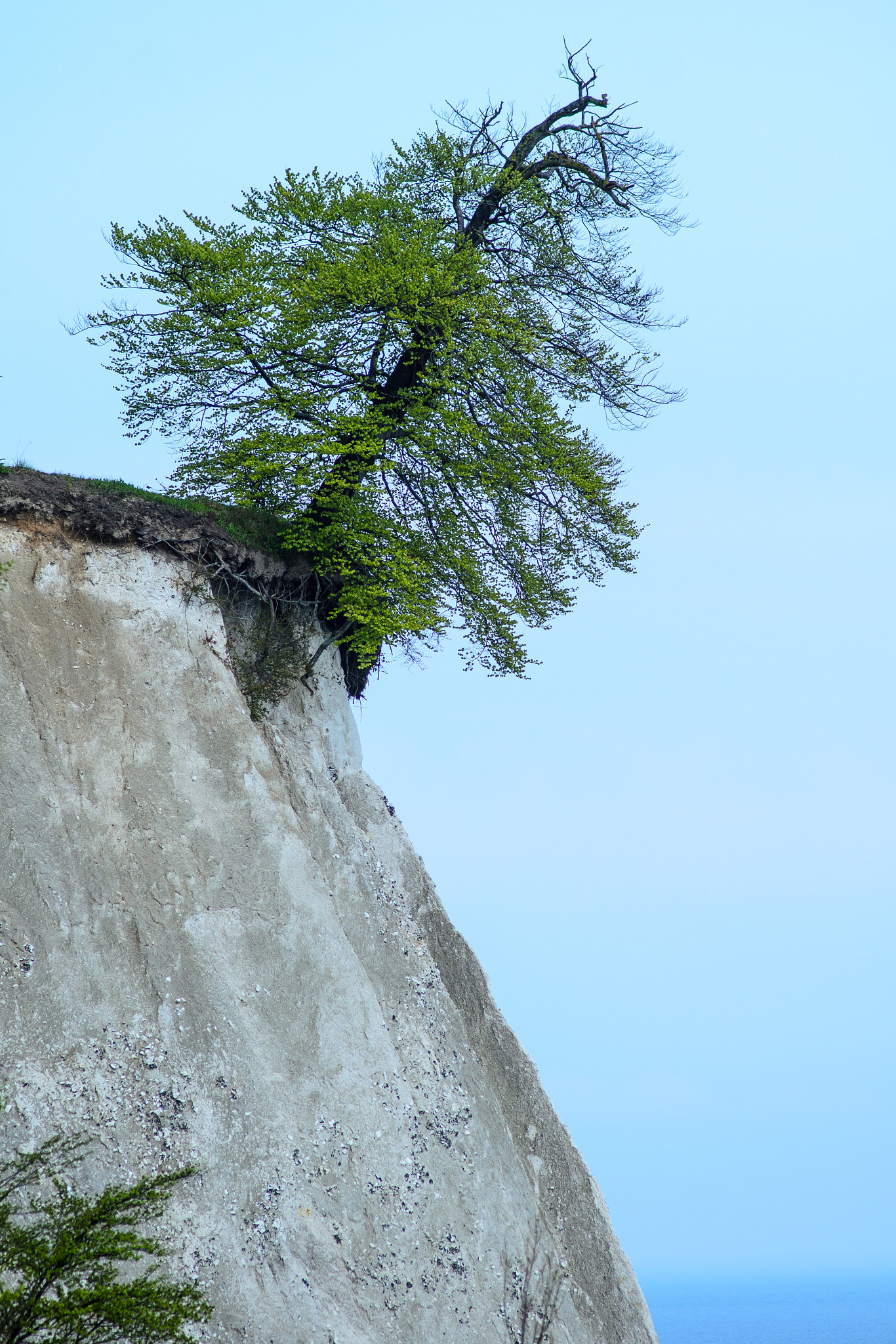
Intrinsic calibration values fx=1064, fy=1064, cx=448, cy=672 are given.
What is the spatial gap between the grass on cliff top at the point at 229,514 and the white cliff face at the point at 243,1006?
54.3 inches

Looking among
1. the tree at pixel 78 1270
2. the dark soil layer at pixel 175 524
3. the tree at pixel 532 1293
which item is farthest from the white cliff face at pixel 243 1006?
the tree at pixel 78 1270

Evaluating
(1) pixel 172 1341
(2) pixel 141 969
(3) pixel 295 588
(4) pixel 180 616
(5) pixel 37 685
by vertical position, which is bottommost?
(1) pixel 172 1341

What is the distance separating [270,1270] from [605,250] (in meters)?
21.4

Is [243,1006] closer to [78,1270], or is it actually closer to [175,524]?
[78,1270]

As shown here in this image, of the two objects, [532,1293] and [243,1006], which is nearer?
[243,1006]

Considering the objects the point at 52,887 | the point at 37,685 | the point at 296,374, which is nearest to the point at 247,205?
the point at 296,374

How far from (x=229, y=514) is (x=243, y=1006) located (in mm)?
9646

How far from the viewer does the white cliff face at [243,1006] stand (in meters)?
14.8

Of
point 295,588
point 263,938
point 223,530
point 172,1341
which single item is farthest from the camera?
point 295,588

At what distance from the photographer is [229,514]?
21.1 meters

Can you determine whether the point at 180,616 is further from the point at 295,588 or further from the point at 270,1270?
the point at 270,1270

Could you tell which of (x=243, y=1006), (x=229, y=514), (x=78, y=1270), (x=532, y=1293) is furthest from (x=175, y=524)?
(x=532, y=1293)

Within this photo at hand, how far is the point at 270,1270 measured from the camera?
1459 centimetres

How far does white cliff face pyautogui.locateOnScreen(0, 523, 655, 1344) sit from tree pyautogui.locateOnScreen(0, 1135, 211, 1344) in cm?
92
